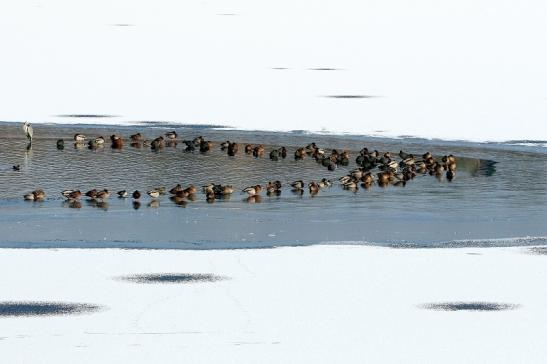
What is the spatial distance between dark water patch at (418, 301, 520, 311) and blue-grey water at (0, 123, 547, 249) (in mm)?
2530

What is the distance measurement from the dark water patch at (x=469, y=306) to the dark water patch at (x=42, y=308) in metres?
2.28

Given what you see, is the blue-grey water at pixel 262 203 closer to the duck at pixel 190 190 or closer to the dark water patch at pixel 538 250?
the duck at pixel 190 190

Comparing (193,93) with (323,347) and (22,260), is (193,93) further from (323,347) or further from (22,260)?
(323,347)

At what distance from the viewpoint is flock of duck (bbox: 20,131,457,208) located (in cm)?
1586

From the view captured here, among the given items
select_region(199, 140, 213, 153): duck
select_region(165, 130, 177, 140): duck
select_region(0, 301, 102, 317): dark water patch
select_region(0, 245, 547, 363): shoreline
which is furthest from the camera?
select_region(165, 130, 177, 140): duck

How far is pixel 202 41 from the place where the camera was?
36.5 m

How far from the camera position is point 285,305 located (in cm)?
1045

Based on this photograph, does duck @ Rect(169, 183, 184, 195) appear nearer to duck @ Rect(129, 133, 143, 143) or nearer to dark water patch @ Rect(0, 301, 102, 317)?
duck @ Rect(129, 133, 143, 143)

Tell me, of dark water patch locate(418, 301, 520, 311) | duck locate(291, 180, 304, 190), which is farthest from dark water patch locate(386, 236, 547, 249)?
duck locate(291, 180, 304, 190)

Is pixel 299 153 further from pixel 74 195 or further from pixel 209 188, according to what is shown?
pixel 74 195

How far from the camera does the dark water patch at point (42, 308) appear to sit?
1016cm

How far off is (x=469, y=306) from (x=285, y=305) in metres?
1.27

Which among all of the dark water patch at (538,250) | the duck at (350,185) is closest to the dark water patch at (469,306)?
the dark water patch at (538,250)

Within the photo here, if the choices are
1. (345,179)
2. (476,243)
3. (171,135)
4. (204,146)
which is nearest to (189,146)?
(204,146)
